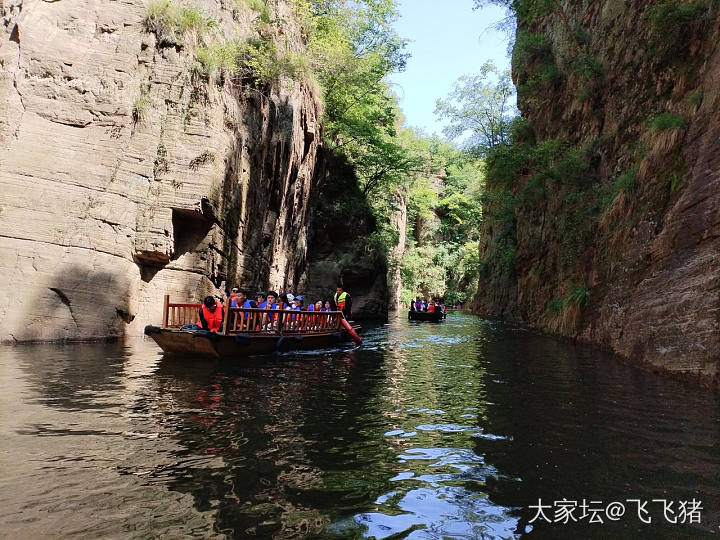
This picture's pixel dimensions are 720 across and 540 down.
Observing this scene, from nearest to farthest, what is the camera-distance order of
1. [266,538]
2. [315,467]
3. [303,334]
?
[266,538]
[315,467]
[303,334]

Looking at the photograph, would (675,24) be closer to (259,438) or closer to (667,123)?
(667,123)

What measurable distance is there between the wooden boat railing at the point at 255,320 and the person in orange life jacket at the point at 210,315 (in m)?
0.25

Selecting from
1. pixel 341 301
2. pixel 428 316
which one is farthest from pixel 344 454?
pixel 428 316

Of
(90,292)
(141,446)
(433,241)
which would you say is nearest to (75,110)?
(90,292)

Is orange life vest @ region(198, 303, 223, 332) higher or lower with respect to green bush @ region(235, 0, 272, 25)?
lower

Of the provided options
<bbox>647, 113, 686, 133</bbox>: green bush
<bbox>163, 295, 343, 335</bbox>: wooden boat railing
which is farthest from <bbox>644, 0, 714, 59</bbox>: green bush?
<bbox>163, 295, 343, 335</bbox>: wooden boat railing

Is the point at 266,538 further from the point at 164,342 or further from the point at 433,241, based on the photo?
the point at 433,241

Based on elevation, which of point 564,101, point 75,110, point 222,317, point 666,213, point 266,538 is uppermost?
point 564,101

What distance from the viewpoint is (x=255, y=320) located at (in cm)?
1287

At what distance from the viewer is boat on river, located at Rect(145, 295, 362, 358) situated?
11.5 m

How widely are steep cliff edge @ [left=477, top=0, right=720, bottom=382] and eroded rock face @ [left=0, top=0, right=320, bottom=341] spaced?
12129mm

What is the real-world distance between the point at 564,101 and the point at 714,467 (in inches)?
946

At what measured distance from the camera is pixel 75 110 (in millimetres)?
14445

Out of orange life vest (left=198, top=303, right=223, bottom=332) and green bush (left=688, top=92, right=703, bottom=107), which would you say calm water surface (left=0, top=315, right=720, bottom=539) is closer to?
orange life vest (left=198, top=303, right=223, bottom=332)
